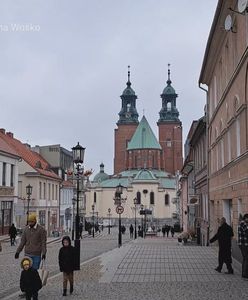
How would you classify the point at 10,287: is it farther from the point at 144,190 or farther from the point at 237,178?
the point at 144,190

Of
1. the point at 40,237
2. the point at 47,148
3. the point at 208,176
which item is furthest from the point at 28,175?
the point at 40,237

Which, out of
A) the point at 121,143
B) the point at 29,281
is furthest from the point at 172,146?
the point at 29,281

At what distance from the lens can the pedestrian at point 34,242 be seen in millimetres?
10656

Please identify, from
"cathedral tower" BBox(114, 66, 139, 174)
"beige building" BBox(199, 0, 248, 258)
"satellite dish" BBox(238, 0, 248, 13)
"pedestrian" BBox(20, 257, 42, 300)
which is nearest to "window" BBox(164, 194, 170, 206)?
"cathedral tower" BBox(114, 66, 139, 174)

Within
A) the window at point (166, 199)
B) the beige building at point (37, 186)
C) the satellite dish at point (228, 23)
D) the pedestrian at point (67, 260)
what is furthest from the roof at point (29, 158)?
the window at point (166, 199)

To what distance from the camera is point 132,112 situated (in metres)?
129

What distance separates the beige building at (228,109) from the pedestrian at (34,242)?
6.26 metres

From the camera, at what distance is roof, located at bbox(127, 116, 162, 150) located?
397 ft

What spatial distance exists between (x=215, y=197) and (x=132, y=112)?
10604 centimetres

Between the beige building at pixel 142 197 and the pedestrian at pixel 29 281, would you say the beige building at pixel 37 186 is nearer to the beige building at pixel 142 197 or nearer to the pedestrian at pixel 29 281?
the pedestrian at pixel 29 281

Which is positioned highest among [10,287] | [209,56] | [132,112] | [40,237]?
[132,112]

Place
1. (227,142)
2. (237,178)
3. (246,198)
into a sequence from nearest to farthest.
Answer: (246,198) < (237,178) < (227,142)

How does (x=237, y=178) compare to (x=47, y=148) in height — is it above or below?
below

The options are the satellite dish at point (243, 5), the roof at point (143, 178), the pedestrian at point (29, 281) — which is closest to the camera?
the pedestrian at point (29, 281)
